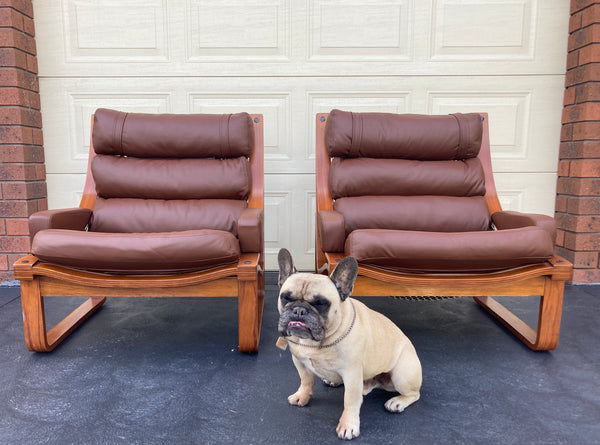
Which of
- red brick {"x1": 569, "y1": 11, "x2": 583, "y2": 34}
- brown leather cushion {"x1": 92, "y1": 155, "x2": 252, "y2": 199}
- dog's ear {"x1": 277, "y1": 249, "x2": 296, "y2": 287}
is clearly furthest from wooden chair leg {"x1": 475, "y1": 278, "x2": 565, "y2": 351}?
red brick {"x1": 569, "y1": 11, "x2": 583, "y2": 34}

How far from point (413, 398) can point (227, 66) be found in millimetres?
2300

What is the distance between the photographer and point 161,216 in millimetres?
1947

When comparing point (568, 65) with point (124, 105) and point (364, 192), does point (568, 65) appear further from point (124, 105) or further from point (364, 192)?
point (124, 105)

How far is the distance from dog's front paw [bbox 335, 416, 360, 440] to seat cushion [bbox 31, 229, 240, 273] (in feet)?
2.39

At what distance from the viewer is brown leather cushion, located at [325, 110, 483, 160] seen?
2062 mm

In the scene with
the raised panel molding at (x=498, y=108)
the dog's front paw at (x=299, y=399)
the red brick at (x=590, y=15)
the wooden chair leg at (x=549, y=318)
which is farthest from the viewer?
the raised panel molding at (x=498, y=108)

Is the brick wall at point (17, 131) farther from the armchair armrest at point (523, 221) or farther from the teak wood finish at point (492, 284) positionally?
the armchair armrest at point (523, 221)

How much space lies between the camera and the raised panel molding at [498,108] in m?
2.64

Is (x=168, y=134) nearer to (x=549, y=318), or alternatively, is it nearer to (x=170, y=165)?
(x=170, y=165)

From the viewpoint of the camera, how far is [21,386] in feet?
4.42

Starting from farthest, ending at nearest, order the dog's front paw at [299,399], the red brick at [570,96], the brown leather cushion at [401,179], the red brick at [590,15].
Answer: the red brick at [570,96] → the red brick at [590,15] → the brown leather cushion at [401,179] → the dog's front paw at [299,399]

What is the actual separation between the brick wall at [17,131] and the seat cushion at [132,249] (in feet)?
4.26

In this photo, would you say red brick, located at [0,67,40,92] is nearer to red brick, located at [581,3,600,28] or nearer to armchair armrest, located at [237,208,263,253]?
armchair armrest, located at [237,208,263,253]

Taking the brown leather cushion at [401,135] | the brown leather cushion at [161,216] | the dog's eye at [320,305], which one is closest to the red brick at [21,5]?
the brown leather cushion at [161,216]
